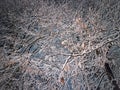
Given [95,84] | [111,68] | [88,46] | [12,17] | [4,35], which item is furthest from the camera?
[12,17]

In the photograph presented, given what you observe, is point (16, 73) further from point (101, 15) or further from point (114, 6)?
point (114, 6)

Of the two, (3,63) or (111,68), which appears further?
(111,68)

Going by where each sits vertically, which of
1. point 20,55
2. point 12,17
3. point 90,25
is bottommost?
point 20,55

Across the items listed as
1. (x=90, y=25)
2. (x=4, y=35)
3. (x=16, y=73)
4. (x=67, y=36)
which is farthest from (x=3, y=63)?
(x=4, y=35)

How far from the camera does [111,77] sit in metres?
6.73

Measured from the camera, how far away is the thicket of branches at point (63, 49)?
5.75 metres

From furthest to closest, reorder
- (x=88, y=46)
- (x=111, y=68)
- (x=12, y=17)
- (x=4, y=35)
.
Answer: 1. (x=12, y=17)
2. (x=4, y=35)
3. (x=111, y=68)
4. (x=88, y=46)

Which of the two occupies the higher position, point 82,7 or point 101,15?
point 82,7

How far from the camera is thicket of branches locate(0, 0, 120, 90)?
575 cm

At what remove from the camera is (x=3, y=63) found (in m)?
5.96

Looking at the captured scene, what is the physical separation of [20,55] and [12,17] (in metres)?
3.80

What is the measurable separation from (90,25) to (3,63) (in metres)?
2.36

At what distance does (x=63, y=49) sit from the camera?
21.1ft

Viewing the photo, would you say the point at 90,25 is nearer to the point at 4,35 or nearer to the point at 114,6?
the point at 114,6
